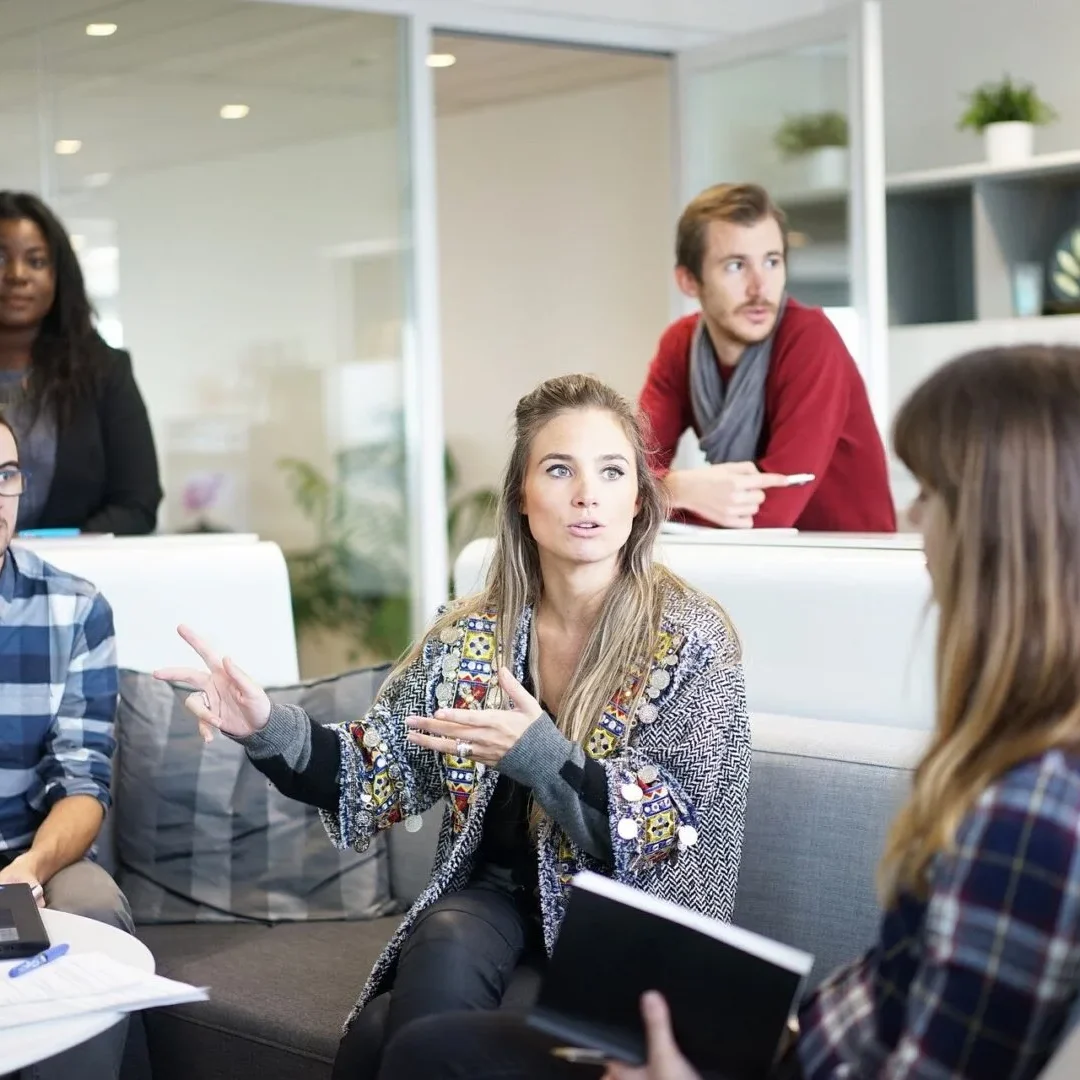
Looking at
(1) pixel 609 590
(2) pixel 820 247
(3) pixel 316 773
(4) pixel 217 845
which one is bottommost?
(4) pixel 217 845

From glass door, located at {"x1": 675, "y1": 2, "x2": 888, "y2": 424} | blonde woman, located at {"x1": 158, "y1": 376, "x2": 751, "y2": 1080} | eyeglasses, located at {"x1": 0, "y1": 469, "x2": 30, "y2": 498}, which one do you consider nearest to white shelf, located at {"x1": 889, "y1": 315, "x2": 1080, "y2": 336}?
glass door, located at {"x1": 675, "y1": 2, "x2": 888, "y2": 424}

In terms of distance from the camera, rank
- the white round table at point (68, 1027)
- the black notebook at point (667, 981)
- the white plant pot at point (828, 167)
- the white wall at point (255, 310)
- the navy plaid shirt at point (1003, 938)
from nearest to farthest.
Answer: the navy plaid shirt at point (1003, 938)
the black notebook at point (667, 981)
the white round table at point (68, 1027)
the white wall at point (255, 310)
the white plant pot at point (828, 167)

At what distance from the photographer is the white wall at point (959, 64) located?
4.92 m

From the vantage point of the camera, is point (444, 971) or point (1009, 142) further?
point (1009, 142)

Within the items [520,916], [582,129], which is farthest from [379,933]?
[582,129]

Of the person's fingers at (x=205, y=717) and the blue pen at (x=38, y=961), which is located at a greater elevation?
the person's fingers at (x=205, y=717)

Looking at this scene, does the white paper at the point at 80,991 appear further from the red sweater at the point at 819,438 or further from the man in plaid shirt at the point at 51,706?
the red sweater at the point at 819,438

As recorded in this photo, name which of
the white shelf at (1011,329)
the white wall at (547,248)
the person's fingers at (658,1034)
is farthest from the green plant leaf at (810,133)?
the person's fingers at (658,1034)

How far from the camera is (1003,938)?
107cm

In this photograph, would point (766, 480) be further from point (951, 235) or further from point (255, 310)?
point (951, 235)

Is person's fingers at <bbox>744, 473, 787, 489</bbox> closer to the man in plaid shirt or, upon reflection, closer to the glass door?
the man in plaid shirt

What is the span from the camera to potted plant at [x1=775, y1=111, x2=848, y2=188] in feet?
15.3

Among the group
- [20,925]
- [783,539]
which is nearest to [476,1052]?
[20,925]

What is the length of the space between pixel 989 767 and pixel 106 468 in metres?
2.95
